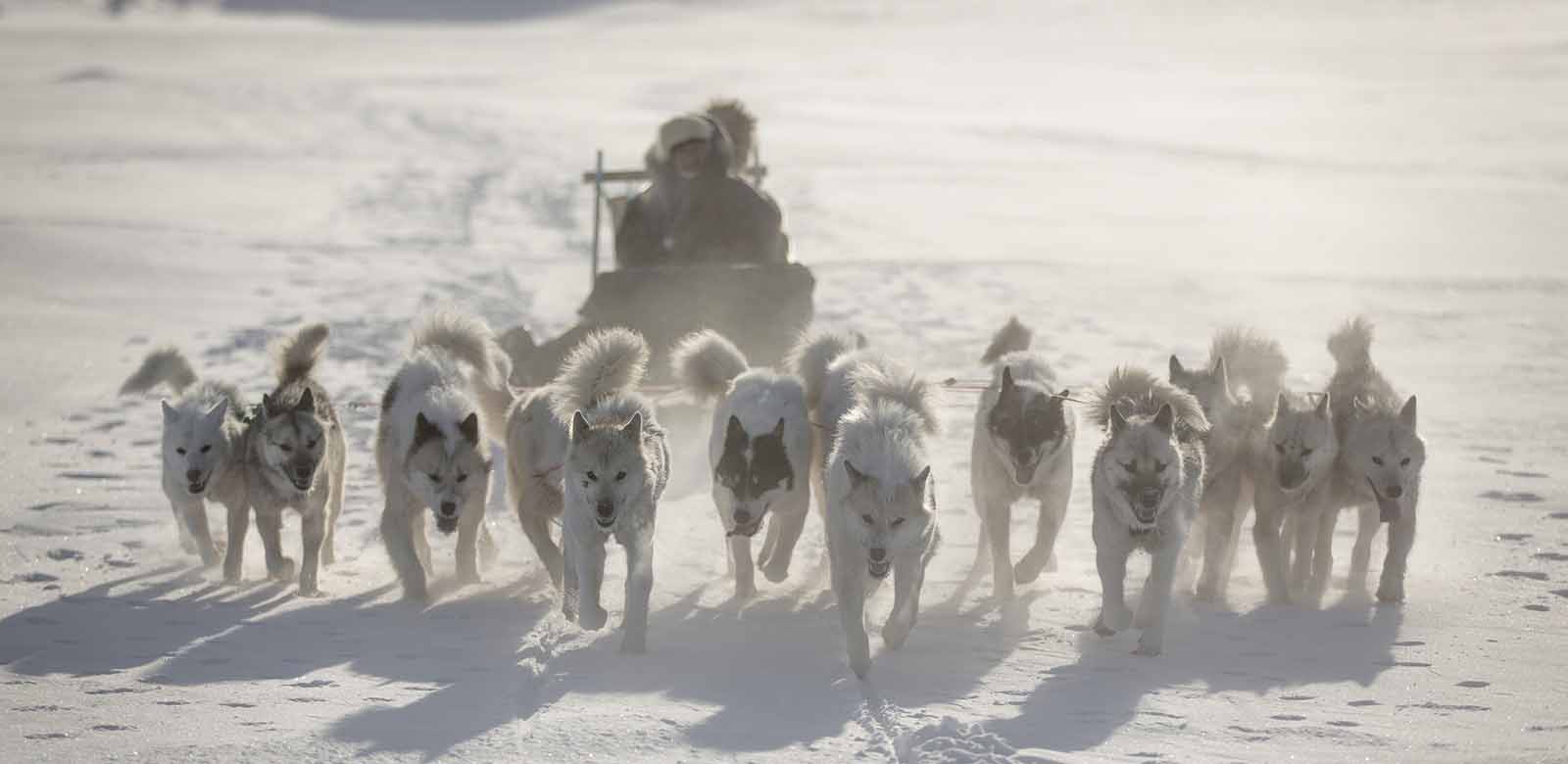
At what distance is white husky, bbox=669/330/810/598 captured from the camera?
695 cm

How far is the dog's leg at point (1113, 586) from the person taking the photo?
6711mm

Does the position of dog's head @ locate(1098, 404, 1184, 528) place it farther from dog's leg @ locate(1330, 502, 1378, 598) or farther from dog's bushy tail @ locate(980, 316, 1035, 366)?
dog's bushy tail @ locate(980, 316, 1035, 366)

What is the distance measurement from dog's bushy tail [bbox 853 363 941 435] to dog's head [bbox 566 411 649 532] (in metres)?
0.92

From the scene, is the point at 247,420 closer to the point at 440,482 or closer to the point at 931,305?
the point at 440,482

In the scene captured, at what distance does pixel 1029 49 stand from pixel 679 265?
40.9 metres

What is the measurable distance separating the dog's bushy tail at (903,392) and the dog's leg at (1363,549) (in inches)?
76.8

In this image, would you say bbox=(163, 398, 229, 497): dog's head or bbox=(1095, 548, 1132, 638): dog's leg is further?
bbox=(163, 398, 229, 497): dog's head

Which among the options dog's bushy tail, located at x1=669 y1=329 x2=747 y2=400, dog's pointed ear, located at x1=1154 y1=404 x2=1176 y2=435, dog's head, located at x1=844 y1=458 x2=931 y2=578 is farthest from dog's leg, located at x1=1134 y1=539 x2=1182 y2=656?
dog's bushy tail, located at x1=669 y1=329 x2=747 y2=400

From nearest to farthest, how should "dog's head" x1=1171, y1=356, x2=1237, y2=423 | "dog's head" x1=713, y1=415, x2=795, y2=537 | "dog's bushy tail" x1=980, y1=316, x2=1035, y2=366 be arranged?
1. "dog's head" x1=713, y1=415, x2=795, y2=537
2. "dog's head" x1=1171, y1=356, x2=1237, y2=423
3. "dog's bushy tail" x1=980, y1=316, x2=1035, y2=366

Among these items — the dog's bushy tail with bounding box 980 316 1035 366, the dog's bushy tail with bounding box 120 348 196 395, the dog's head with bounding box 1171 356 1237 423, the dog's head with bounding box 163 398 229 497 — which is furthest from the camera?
the dog's bushy tail with bounding box 980 316 1035 366

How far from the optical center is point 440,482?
7188mm

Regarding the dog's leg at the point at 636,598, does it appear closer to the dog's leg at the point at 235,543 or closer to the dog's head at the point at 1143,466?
the dog's head at the point at 1143,466

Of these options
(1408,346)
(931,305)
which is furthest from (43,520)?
(1408,346)

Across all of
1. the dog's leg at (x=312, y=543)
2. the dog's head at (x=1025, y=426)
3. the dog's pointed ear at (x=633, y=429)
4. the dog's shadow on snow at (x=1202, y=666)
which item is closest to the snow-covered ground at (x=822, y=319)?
the dog's shadow on snow at (x=1202, y=666)
